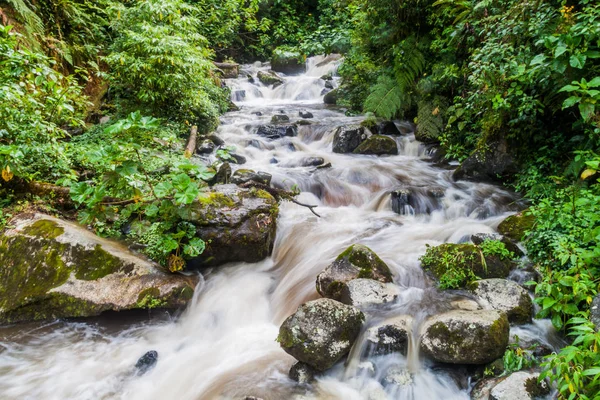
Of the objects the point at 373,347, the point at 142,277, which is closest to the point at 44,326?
the point at 142,277

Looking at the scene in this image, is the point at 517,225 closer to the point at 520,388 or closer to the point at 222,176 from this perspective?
the point at 520,388

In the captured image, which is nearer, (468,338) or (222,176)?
(468,338)

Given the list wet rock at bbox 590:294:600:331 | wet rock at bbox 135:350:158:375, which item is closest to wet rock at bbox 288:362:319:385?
wet rock at bbox 135:350:158:375

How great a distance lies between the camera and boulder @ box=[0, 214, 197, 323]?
11.3 ft

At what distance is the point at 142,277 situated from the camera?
3.70 meters

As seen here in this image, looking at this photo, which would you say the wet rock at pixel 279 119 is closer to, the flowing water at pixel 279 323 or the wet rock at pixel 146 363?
the flowing water at pixel 279 323

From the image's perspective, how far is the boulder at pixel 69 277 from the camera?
11.3 ft

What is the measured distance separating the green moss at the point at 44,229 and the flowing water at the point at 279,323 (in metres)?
0.95

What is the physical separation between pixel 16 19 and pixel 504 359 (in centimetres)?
789

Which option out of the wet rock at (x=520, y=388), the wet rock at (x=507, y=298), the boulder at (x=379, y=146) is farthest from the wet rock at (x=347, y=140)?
the wet rock at (x=520, y=388)

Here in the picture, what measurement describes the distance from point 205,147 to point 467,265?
5719 millimetres

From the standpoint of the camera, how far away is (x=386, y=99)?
25.3 ft

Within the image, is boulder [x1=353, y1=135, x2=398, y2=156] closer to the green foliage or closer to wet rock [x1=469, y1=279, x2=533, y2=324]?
the green foliage

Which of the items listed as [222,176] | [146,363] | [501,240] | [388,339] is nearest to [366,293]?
[388,339]
